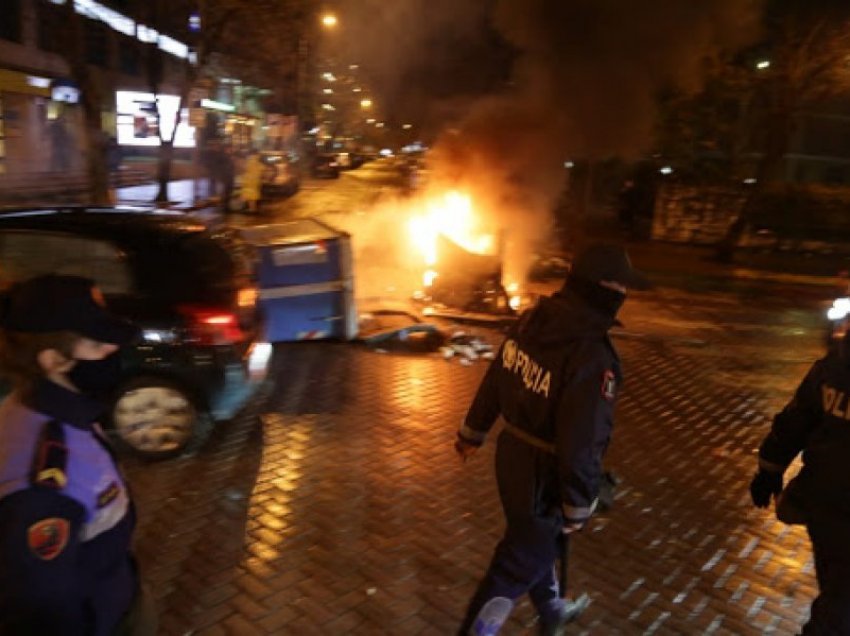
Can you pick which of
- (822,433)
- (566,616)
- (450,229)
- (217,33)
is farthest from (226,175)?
(822,433)

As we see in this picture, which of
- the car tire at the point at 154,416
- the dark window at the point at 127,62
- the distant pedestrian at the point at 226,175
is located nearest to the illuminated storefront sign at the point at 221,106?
the dark window at the point at 127,62

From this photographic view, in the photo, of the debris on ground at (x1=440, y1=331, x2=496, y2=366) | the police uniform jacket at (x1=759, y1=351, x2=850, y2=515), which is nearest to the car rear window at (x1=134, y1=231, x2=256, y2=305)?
the debris on ground at (x1=440, y1=331, x2=496, y2=366)

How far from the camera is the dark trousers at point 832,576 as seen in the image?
8.23 feet

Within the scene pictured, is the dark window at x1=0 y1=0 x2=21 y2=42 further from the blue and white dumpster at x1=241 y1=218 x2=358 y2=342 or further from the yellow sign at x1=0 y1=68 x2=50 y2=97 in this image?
the blue and white dumpster at x1=241 y1=218 x2=358 y2=342

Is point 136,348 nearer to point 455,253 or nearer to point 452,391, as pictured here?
point 452,391

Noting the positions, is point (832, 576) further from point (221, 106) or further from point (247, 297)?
point (221, 106)

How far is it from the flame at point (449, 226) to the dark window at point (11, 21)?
2055 cm

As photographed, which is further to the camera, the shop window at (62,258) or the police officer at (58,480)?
the shop window at (62,258)

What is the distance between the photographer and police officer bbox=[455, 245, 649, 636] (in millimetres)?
2723

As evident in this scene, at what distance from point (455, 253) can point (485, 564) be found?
644cm

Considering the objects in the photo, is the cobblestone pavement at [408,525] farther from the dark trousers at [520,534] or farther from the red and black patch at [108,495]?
the red and black patch at [108,495]

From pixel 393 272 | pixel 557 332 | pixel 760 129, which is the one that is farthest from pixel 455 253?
pixel 760 129

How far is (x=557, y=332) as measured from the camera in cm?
283

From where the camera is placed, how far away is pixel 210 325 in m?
4.94
